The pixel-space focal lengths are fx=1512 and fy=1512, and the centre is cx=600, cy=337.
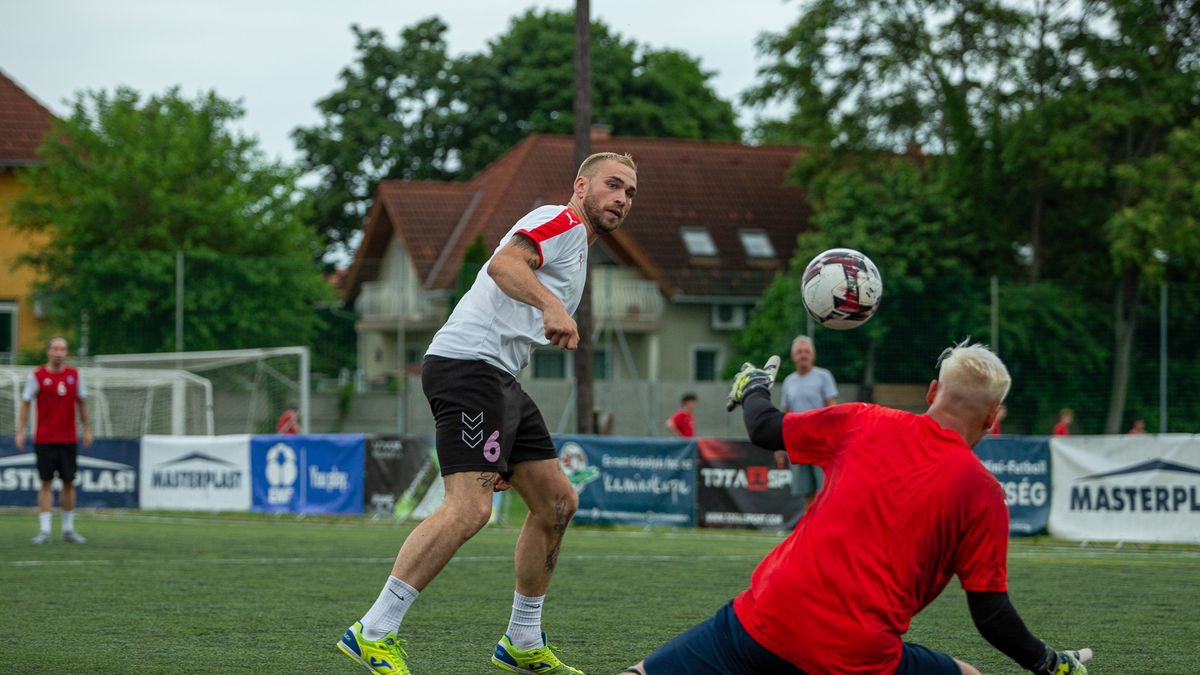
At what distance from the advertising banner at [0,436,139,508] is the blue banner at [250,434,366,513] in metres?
2.17

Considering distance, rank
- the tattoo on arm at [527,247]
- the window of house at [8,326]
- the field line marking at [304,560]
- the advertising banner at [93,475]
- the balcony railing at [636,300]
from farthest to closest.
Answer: the balcony railing at [636,300] → the window of house at [8,326] → the advertising banner at [93,475] → the field line marking at [304,560] → the tattoo on arm at [527,247]

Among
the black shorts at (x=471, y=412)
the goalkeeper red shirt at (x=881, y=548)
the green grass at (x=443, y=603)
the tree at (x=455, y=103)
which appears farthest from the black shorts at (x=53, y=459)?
the tree at (x=455, y=103)

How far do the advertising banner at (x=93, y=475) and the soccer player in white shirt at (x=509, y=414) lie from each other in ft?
56.4

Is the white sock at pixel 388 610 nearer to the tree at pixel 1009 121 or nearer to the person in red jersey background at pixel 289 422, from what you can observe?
the person in red jersey background at pixel 289 422

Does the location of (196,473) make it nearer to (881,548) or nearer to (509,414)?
(509,414)

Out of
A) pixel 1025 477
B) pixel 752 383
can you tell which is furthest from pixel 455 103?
pixel 752 383

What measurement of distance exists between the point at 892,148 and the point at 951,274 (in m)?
4.36

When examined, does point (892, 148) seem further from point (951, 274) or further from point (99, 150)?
point (99, 150)

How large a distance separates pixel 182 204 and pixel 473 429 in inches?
1193

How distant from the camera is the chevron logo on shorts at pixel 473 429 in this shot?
222 inches

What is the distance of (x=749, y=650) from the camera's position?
161 inches

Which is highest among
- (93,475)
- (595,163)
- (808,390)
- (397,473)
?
(595,163)

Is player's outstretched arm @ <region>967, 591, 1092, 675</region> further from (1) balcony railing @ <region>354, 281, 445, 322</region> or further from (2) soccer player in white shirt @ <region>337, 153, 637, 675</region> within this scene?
(1) balcony railing @ <region>354, 281, 445, 322</region>

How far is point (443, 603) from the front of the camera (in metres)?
8.73
